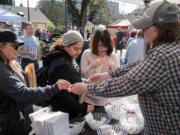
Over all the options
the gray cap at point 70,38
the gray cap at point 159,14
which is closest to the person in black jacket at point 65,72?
the gray cap at point 70,38

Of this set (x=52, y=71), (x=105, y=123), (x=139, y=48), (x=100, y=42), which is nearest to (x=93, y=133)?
(x=105, y=123)

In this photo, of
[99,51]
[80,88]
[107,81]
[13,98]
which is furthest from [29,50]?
[107,81]

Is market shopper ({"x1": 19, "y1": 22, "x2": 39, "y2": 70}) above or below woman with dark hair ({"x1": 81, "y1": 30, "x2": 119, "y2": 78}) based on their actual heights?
below

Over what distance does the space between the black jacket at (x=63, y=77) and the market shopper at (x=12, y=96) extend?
0.99 feet

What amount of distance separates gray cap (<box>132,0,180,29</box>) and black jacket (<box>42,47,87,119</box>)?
983 millimetres

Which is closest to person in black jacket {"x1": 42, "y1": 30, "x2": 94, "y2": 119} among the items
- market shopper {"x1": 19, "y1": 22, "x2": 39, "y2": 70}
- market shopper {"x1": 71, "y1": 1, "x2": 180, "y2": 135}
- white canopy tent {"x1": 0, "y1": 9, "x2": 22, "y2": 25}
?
market shopper {"x1": 71, "y1": 1, "x2": 180, "y2": 135}

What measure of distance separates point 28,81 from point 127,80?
4.39 ft

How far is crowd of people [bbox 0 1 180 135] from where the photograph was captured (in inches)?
68.4

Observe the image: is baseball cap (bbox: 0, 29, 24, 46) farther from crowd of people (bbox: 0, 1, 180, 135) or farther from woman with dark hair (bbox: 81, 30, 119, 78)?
woman with dark hair (bbox: 81, 30, 119, 78)

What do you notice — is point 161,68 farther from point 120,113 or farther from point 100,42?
point 100,42

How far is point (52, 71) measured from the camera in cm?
268

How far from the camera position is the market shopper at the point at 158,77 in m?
1.72

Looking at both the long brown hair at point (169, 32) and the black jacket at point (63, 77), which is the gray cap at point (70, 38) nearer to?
the black jacket at point (63, 77)

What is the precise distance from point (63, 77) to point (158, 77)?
1.10m
